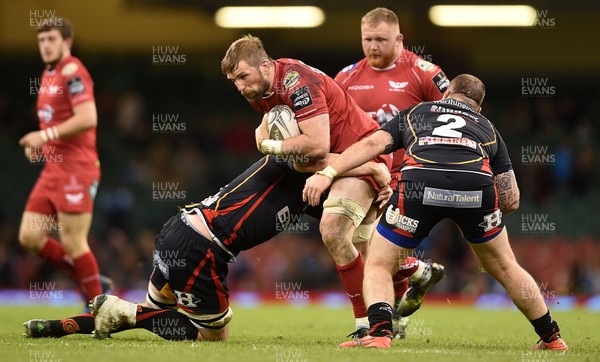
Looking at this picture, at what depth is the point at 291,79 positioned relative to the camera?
6488 millimetres

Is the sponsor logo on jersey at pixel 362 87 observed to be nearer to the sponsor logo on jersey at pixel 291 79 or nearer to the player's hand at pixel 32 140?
the sponsor logo on jersey at pixel 291 79

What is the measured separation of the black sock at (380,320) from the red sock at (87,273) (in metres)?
3.63

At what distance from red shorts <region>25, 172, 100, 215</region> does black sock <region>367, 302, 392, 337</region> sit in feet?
12.6

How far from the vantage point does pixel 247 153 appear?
1931 cm

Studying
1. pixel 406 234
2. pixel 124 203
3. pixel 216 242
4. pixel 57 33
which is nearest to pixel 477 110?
pixel 406 234

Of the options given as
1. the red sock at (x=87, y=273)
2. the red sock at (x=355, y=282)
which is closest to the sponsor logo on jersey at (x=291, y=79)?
the red sock at (x=355, y=282)

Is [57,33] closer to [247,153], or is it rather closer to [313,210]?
[313,210]

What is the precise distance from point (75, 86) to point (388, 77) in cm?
293

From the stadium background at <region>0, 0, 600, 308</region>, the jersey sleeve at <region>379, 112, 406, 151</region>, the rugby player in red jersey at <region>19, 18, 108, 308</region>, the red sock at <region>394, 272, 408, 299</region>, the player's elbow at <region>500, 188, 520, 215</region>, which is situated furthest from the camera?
the stadium background at <region>0, 0, 600, 308</region>

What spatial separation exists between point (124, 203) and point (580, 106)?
32.7ft

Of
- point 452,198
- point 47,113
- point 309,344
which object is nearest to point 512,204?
point 452,198

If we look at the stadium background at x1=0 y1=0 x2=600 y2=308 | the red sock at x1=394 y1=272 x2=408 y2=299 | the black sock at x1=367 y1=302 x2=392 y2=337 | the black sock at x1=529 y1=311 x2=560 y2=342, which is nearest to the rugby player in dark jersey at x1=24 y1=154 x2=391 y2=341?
the black sock at x1=367 y1=302 x2=392 y2=337

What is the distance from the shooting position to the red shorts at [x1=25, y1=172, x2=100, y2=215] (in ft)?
28.6

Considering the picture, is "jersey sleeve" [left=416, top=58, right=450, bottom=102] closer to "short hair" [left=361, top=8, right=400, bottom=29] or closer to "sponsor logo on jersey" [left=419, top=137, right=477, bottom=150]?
"short hair" [left=361, top=8, right=400, bottom=29]
